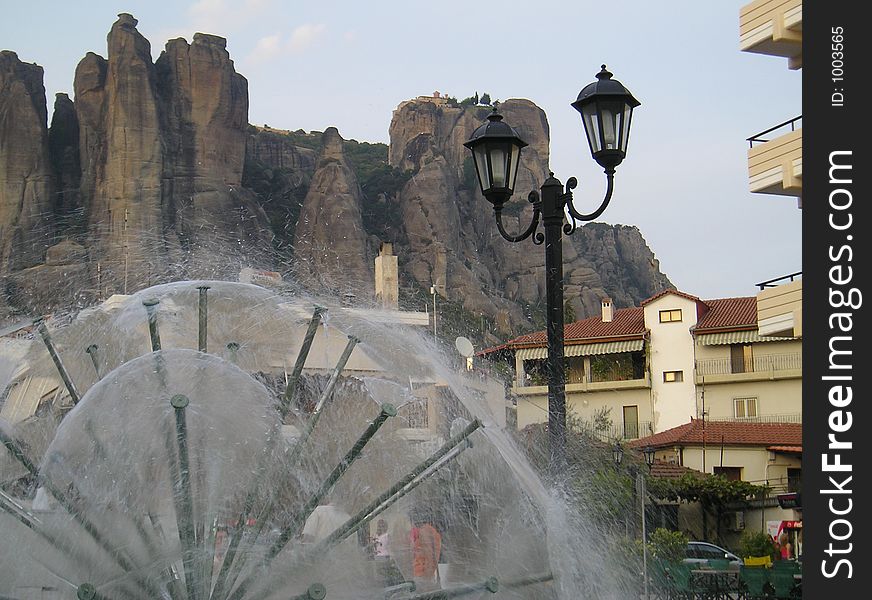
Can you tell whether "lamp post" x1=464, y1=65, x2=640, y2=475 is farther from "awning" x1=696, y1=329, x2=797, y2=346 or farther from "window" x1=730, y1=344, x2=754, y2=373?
"window" x1=730, y1=344, x2=754, y2=373

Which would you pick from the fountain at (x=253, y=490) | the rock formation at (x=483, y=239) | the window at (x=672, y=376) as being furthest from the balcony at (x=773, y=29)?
the rock formation at (x=483, y=239)

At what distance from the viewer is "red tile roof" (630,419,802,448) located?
144 ft

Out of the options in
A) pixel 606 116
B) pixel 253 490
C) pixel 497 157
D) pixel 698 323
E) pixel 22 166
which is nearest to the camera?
pixel 253 490

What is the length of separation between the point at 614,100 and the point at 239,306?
274 centimetres

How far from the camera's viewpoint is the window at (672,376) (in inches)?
2000

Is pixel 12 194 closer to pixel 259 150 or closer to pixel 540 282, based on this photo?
pixel 259 150

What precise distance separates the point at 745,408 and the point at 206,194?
4767 cm

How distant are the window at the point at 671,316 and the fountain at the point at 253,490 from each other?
4534 centimetres

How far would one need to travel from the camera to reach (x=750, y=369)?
1937 inches

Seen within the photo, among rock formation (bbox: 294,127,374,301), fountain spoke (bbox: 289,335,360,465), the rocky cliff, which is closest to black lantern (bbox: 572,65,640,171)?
fountain spoke (bbox: 289,335,360,465)

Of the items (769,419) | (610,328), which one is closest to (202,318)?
(769,419)

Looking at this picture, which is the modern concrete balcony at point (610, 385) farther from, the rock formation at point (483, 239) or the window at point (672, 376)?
the rock formation at point (483, 239)

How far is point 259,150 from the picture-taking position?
104m

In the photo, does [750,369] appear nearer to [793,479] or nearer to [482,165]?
[793,479]
